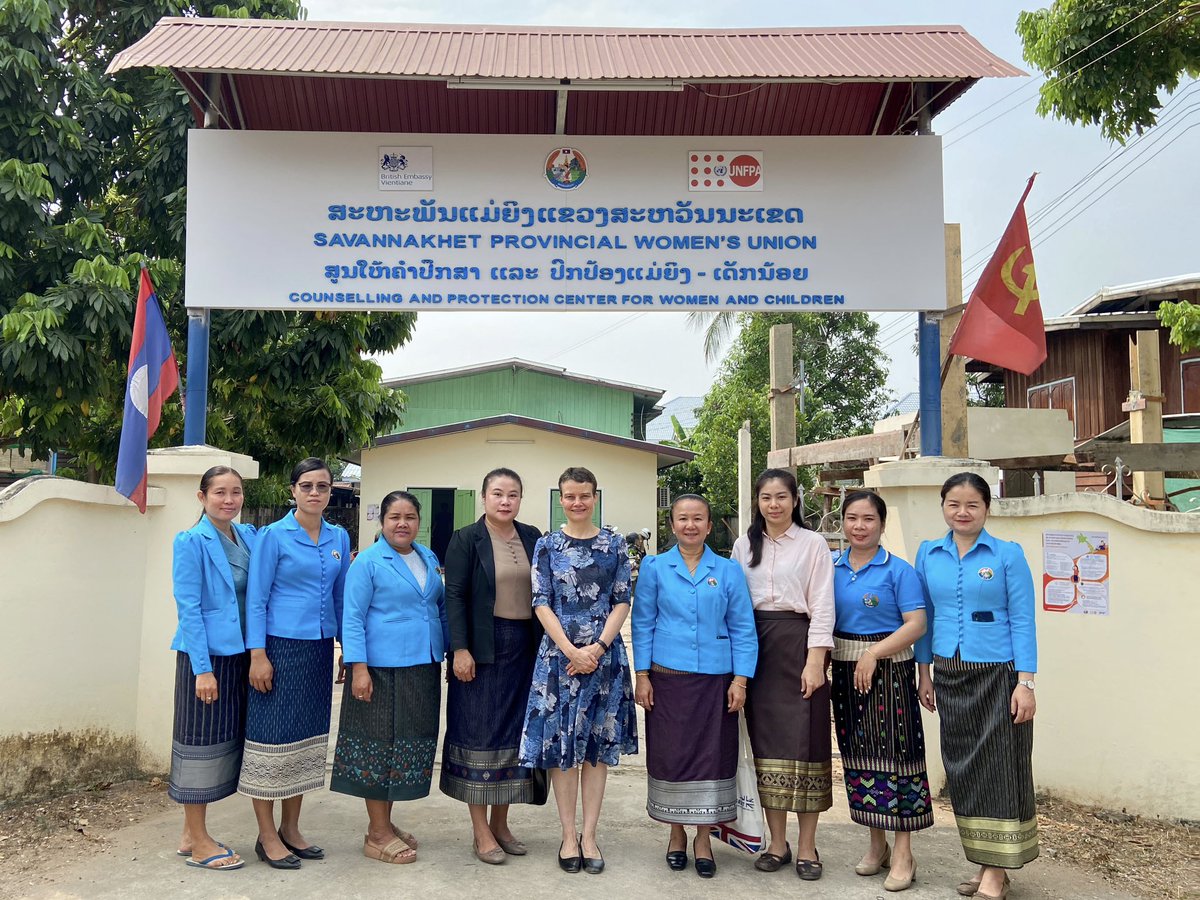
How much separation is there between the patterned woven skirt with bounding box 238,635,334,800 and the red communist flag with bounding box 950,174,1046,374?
341 centimetres

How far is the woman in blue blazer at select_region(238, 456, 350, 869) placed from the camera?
12.1 feet

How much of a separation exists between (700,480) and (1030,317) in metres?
19.2

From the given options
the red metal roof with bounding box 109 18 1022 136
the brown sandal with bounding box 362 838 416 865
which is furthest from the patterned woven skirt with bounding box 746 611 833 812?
the red metal roof with bounding box 109 18 1022 136

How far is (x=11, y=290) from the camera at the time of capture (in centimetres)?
620

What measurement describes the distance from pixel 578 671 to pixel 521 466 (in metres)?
14.1

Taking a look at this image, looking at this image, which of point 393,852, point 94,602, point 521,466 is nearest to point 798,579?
point 393,852

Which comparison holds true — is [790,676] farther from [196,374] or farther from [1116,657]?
[196,374]

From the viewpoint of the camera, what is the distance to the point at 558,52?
191 inches

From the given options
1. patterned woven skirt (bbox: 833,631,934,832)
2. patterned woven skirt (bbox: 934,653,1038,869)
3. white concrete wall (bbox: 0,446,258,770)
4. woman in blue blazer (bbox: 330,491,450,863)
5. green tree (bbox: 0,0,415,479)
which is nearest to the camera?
patterned woven skirt (bbox: 934,653,1038,869)

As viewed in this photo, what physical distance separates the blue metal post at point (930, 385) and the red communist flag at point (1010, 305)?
0.37 metres

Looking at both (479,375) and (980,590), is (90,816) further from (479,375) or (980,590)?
(479,375)

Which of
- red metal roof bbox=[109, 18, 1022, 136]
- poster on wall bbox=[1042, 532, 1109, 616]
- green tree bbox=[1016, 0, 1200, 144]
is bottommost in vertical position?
poster on wall bbox=[1042, 532, 1109, 616]

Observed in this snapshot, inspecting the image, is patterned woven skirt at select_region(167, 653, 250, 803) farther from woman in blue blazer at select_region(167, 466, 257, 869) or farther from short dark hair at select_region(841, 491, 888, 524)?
short dark hair at select_region(841, 491, 888, 524)

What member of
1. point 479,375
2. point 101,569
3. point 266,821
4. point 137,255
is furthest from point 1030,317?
point 479,375
